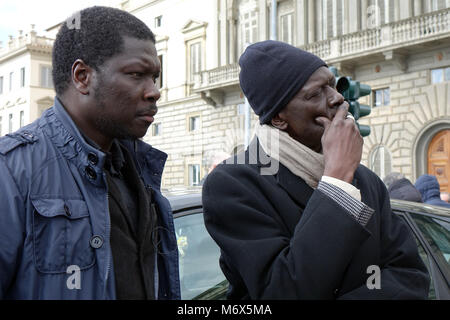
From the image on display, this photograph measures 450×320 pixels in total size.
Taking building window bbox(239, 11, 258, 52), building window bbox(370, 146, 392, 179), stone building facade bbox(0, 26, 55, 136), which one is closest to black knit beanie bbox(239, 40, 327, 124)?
building window bbox(370, 146, 392, 179)

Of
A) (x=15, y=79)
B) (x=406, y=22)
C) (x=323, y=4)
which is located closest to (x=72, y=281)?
(x=406, y=22)

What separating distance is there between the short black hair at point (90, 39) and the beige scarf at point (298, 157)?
0.64m

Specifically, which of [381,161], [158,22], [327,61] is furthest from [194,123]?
[381,161]

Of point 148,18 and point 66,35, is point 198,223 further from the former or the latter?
point 148,18

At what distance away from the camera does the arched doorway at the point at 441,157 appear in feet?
52.1

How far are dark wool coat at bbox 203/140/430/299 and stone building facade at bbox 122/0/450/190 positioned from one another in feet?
17.4

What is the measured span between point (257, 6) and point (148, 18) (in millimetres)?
6437

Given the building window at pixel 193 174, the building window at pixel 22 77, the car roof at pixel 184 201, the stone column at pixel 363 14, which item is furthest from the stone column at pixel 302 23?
the building window at pixel 22 77

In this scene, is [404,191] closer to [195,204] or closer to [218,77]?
[195,204]

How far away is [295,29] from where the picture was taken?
20875 mm

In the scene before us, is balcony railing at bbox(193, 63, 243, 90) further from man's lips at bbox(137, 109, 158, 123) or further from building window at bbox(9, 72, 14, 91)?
building window at bbox(9, 72, 14, 91)

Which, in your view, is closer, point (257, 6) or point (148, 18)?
point (257, 6)

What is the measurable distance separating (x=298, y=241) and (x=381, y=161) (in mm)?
16089

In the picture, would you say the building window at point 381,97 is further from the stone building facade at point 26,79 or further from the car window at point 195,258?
the stone building facade at point 26,79
